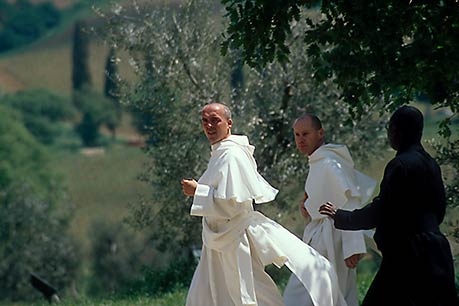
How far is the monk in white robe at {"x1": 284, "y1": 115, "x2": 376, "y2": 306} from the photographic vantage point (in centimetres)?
1104

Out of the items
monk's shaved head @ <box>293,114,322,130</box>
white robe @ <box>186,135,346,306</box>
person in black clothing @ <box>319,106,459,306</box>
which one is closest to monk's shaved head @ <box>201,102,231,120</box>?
white robe @ <box>186,135,346,306</box>

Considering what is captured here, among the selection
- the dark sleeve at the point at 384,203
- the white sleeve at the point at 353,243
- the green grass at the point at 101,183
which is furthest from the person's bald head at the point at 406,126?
the green grass at the point at 101,183

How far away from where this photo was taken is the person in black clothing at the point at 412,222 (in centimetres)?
906

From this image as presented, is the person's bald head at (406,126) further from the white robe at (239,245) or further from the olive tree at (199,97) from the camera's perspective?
the olive tree at (199,97)

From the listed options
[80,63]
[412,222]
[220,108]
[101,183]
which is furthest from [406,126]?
[80,63]

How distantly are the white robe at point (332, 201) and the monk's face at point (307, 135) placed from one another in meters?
0.07

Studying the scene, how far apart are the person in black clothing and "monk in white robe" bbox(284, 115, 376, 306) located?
163cm

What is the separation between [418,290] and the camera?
9148mm

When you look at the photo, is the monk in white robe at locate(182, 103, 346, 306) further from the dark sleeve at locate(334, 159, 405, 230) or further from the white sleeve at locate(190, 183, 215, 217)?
the dark sleeve at locate(334, 159, 405, 230)

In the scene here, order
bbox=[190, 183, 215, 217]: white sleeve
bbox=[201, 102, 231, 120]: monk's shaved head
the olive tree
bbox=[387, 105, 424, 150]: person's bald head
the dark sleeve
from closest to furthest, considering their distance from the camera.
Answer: the dark sleeve < bbox=[387, 105, 424, 150]: person's bald head < bbox=[190, 183, 215, 217]: white sleeve < bbox=[201, 102, 231, 120]: monk's shaved head < the olive tree

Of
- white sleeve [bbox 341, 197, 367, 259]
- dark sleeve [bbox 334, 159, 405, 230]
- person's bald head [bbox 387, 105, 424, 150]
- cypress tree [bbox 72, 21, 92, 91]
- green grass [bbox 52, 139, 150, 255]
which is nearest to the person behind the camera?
dark sleeve [bbox 334, 159, 405, 230]

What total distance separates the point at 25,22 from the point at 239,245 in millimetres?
162909

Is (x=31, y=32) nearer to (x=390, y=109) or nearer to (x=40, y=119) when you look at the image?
(x=40, y=119)

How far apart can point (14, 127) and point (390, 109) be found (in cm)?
9289
